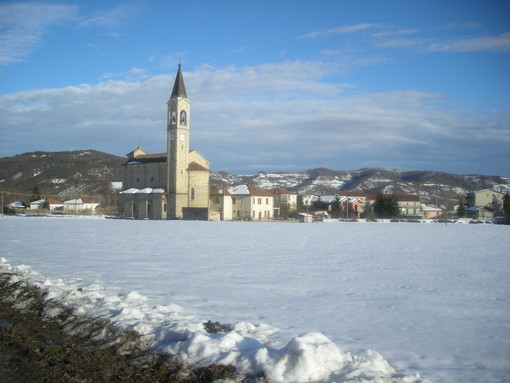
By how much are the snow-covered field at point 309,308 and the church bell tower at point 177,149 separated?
43.7 m

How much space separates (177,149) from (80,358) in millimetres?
55886

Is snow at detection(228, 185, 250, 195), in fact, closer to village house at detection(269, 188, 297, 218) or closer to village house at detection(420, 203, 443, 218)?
village house at detection(269, 188, 297, 218)

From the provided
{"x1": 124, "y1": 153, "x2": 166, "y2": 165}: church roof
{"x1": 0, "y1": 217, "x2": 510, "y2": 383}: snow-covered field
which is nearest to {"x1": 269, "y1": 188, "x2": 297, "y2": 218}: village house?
{"x1": 124, "y1": 153, "x2": 166, "y2": 165}: church roof

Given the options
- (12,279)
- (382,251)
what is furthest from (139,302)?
(382,251)

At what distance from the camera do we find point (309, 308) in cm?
767

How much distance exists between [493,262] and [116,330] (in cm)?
1376

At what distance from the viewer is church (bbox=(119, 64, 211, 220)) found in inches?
2314

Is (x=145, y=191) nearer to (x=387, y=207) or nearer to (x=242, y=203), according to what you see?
(x=242, y=203)

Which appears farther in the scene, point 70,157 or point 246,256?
point 70,157

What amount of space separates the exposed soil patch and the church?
1984 inches

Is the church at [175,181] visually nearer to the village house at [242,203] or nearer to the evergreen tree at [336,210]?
the village house at [242,203]

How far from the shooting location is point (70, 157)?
166875 mm

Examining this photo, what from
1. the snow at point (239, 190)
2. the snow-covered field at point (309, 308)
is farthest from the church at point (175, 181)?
the snow-covered field at point (309, 308)

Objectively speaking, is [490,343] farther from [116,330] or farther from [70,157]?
[70,157]
